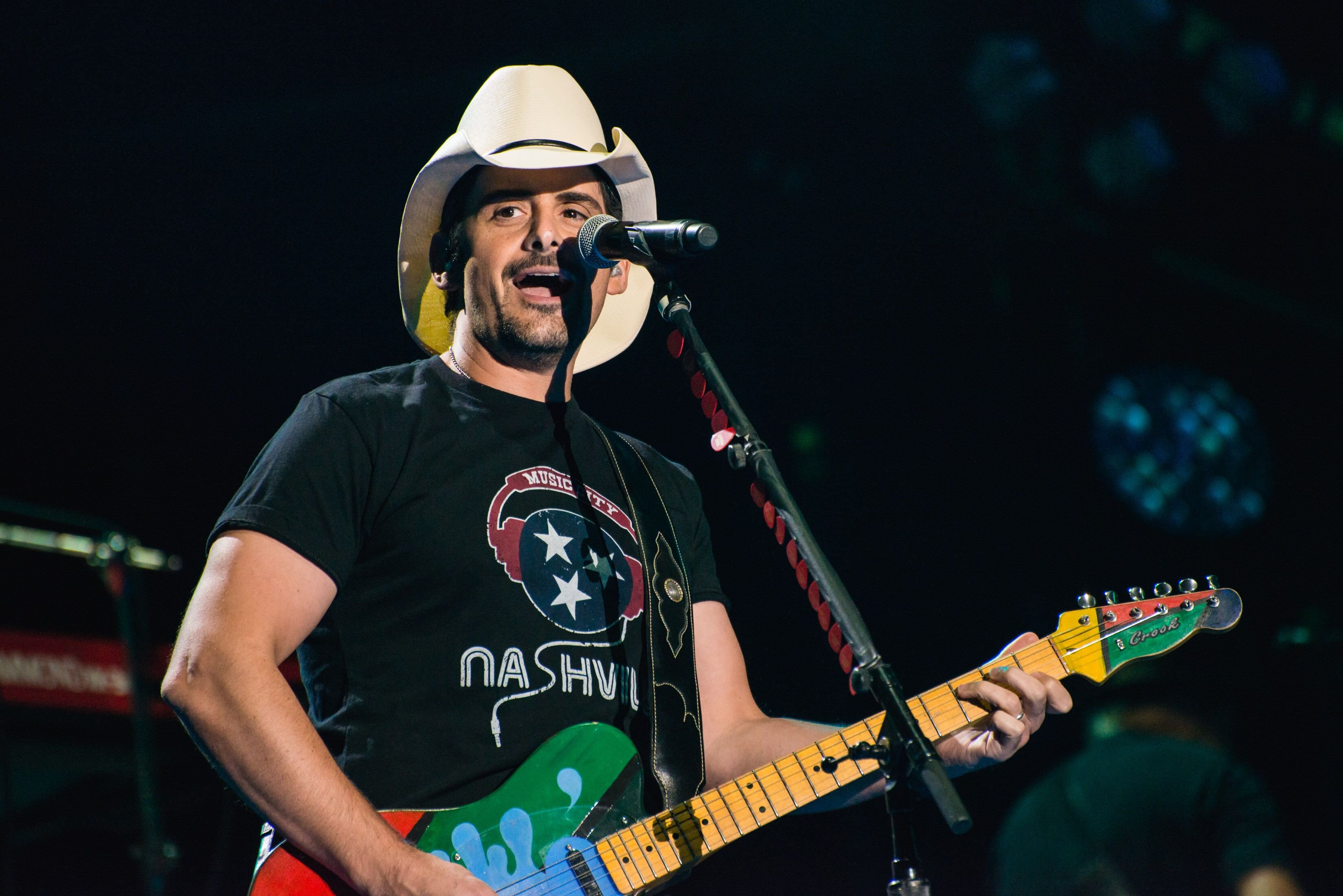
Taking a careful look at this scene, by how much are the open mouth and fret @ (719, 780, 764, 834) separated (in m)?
1.16

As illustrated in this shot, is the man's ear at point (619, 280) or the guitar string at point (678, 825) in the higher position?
the man's ear at point (619, 280)

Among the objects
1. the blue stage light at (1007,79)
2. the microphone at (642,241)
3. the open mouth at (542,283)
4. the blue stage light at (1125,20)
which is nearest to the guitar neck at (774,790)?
the microphone at (642,241)

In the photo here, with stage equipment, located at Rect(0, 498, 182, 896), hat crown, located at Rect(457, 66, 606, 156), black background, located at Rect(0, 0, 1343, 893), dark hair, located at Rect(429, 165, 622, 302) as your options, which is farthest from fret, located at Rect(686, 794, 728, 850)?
stage equipment, located at Rect(0, 498, 182, 896)

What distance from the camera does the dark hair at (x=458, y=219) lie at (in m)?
2.87

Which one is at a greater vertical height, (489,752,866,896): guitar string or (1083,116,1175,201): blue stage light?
(1083,116,1175,201): blue stage light

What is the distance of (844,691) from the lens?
512 centimetres

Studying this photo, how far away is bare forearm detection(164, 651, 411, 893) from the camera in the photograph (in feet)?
6.28

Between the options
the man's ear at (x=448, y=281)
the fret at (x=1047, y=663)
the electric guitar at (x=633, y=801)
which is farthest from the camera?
the man's ear at (x=448, y=281)

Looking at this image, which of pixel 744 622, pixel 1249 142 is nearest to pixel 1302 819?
pixel 744 622

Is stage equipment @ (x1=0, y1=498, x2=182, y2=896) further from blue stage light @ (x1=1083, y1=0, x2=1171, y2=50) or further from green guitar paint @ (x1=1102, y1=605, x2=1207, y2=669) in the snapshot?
blue stage light @ (x1=1083, y1=0, x2=1171, y2=50)

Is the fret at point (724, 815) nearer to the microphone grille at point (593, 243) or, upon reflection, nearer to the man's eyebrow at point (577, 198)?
the microphone grille at point (593, 243)

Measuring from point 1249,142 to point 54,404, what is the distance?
6456 mm

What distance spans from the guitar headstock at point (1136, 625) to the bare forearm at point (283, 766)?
4.62 ft

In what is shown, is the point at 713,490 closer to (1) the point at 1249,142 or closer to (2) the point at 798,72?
(2) the point at 798,72
